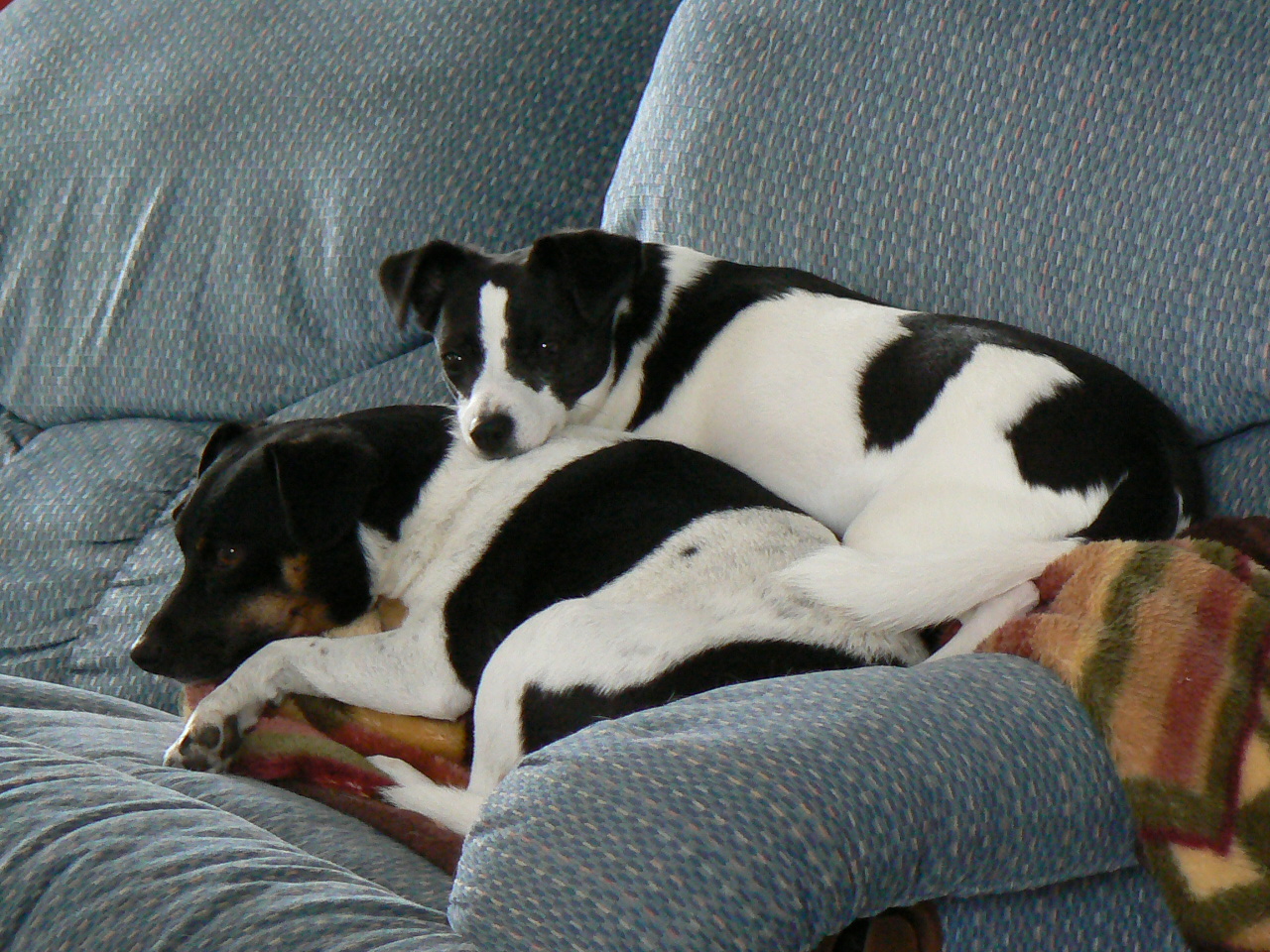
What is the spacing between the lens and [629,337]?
1978mm

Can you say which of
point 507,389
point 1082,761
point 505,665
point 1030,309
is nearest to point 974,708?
point 1082,761

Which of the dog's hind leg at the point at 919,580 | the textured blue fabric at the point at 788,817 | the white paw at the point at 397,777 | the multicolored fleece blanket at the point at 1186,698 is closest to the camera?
the textured blue fabric at the point at 788,817

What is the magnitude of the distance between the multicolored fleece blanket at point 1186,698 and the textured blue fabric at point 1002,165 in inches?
15.2

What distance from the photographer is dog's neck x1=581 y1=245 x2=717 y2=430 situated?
6.36 ft

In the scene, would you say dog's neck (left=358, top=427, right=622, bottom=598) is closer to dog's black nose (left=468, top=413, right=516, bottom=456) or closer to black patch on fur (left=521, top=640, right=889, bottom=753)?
dog's black nose (left=468, top=413, right=516, bottom=456)

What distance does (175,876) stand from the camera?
1.02 m

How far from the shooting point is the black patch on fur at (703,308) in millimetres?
1877

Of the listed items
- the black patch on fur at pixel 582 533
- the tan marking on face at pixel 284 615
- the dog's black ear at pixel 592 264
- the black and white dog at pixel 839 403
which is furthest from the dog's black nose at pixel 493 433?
the tan marking on face at pixel 284 615

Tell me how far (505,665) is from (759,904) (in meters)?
0.65

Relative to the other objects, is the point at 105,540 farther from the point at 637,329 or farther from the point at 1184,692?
the point at 1184,692

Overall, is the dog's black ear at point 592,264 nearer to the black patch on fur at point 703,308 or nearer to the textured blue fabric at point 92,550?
the black patch on fur at point 703,308

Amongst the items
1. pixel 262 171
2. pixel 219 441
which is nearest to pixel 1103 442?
Result: pixel 219 441

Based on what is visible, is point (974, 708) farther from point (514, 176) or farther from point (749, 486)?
point (514, 176)

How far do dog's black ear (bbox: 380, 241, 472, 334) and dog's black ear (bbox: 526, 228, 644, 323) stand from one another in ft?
0.51
